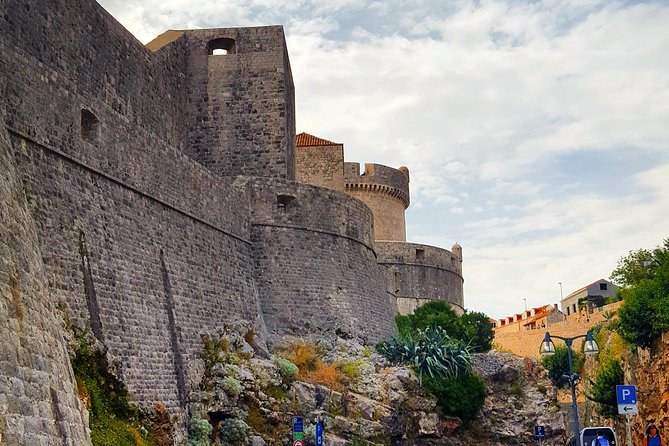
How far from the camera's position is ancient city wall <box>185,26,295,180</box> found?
28.5 meters

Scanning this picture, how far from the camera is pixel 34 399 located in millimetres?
10500

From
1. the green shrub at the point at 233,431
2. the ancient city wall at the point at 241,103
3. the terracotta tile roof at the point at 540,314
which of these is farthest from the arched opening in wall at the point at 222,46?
the terracotta tile roof at the point at 540,314

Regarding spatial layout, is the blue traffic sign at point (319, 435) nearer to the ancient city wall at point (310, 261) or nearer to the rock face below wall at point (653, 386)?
the ancient city wall at point (310, 261)

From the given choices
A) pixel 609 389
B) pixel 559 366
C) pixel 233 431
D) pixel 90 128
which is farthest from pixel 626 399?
pixel 559 366

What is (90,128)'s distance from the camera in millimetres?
17875

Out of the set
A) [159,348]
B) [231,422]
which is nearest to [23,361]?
[159,348]

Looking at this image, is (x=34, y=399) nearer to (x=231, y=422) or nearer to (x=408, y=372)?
(x=231, y=422)

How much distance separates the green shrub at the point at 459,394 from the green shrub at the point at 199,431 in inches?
369

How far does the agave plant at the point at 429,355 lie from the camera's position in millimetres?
27391

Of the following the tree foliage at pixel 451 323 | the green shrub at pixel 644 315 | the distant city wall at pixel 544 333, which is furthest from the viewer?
the distant city wall at pixel 544 333

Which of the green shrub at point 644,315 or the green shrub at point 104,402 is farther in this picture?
the green shrub at point 644,315

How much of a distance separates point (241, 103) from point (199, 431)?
12947 mm

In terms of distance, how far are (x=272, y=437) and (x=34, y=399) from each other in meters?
10.6

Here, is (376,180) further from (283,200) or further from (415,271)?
(283,200)
